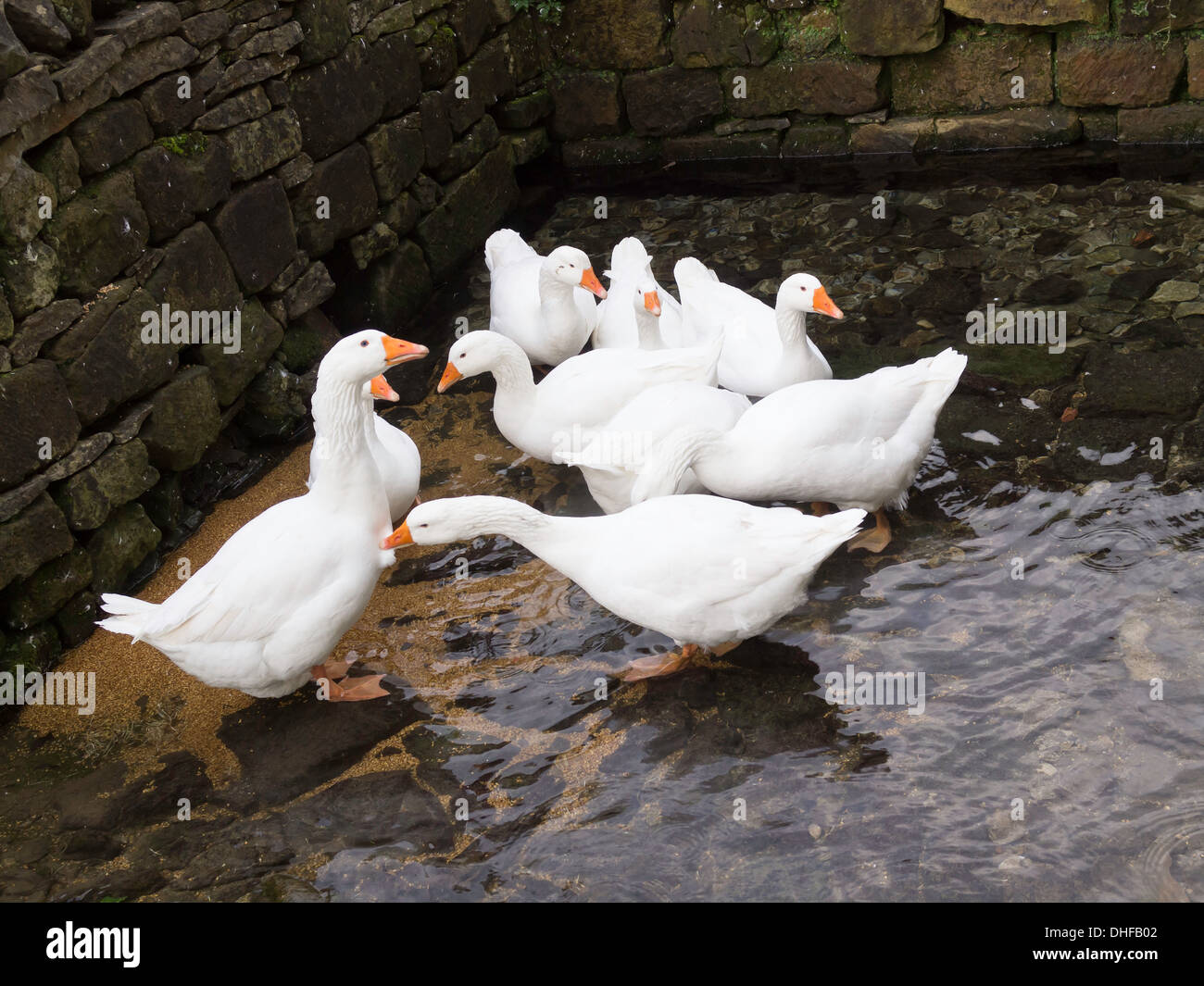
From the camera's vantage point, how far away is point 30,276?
4.92 meters

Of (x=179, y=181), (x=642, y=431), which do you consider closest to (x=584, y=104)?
(x=179, y=181)

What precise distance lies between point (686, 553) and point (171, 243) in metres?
3.23

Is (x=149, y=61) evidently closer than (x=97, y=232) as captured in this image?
No

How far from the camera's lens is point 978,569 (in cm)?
493

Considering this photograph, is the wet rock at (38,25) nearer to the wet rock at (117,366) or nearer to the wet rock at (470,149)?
the wet rock at (117,366)

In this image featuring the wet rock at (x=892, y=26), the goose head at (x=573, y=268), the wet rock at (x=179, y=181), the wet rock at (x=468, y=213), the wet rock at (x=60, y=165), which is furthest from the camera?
the wet rock at (x=892, y=26)

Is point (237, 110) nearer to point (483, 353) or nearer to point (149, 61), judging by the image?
point (149, 61)

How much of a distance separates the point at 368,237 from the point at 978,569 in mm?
4533

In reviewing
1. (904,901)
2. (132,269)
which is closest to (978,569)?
(904,901)

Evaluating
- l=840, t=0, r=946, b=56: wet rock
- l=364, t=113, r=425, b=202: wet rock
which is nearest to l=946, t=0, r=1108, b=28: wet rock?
l=840, t=0, r=946, b=56: wet rock

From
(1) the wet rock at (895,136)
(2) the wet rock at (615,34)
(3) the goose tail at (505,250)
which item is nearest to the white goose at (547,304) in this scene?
(3) the goose tail at (505,250)

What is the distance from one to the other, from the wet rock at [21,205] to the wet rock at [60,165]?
0.25 ft

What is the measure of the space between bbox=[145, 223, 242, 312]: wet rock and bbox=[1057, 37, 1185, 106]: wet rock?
6.51 metres

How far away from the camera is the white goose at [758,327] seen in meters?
5.77
